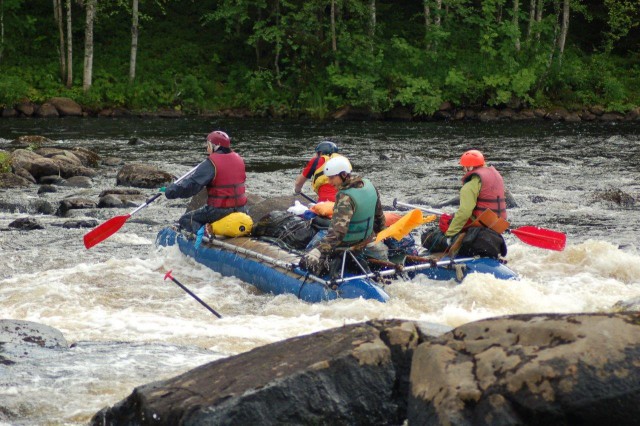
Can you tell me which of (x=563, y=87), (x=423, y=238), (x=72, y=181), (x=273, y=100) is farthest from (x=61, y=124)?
(x=423, y=238)

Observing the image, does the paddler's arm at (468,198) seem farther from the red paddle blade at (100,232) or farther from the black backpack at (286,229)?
the red paddle blade at (100,232)

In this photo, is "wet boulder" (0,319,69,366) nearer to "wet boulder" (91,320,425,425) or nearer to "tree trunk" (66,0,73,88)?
"wet boulder" (91,320,425,425)

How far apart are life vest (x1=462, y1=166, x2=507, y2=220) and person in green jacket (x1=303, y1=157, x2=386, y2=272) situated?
1.11 metres

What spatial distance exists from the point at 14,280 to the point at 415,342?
562cm

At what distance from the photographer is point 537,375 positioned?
398 cm

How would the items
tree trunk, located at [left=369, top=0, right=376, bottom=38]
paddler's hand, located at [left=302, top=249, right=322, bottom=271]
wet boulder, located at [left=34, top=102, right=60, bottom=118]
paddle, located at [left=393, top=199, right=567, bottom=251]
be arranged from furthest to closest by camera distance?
tree trunk, located at [left=369, top=0, right=376, bottom=38], wet boulder, located at [left=34, top=102, right=60, bottom=118], paddle, located at [left=393, top=199, right=567, bottom=251], paddler's hand, located at [left=302, top=249, right=322, bottom=271]

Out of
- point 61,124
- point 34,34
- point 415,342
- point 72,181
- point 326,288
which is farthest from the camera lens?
point 34,34

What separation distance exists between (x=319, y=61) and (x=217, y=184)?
2066 cm

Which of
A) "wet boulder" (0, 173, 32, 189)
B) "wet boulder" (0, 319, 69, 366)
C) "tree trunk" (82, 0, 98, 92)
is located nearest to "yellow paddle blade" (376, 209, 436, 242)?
"wet boulder" (0, 319, 69, 366)

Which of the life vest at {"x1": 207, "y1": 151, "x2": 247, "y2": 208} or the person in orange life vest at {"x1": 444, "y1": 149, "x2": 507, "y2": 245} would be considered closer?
the person in orange life vest at {"x1": 444, "y1": 149, "x2": 507, "y2": 245}

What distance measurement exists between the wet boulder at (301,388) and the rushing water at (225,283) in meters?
0.90

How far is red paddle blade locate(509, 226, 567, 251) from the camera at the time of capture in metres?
9.11

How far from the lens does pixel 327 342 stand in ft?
15.7

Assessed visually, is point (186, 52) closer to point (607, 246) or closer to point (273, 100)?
point (273, 100)
